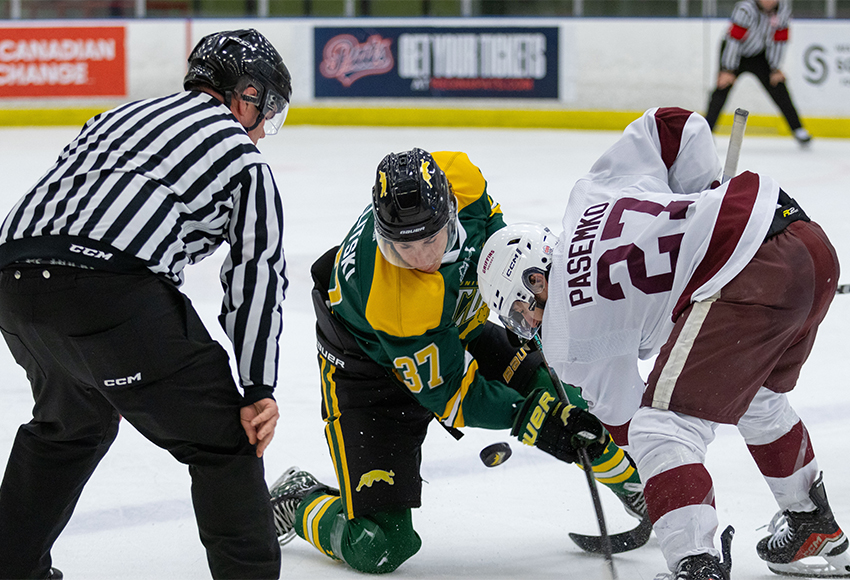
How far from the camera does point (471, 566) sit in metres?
2.27

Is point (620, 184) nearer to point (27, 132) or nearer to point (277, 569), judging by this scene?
point (277, 569)

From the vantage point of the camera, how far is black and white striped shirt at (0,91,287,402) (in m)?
1.67

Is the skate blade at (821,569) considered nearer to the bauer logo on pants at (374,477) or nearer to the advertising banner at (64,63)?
the bauer logo on pants at (374,477)

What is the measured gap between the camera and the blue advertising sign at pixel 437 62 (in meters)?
9.45

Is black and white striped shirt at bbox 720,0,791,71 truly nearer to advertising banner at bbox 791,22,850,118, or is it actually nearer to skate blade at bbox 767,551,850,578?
advertising banner at bbox 791,22,850,118

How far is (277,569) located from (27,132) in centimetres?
817

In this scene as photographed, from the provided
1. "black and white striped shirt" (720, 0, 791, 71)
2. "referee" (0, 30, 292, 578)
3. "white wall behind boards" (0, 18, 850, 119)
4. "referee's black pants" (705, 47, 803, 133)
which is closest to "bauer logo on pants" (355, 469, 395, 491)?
"referee" (0, 30, 292, 578)

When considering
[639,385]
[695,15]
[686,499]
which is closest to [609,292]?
[639,385]

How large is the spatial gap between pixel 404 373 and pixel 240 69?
722mm

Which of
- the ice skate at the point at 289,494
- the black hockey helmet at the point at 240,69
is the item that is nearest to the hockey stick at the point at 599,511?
the ice skate at the point at 289,494

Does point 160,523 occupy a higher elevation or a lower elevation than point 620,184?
lower

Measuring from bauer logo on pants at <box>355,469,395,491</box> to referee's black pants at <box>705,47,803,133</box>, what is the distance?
21.2 feet

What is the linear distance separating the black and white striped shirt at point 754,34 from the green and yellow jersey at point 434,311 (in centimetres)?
642

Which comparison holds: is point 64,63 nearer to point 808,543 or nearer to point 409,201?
point 409,201
